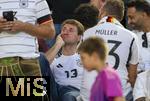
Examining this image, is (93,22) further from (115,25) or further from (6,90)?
(6,90)

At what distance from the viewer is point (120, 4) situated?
5.76 meters

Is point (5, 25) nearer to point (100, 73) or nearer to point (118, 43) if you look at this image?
point (100, 73)

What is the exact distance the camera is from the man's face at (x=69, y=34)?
253 inches

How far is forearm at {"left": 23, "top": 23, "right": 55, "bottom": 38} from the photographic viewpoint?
447cm

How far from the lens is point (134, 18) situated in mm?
6871

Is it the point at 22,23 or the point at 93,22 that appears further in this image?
the point at 93,22

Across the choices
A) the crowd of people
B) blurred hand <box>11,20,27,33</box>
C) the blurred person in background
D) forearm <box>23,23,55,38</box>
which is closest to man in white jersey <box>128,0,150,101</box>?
the crowd of people

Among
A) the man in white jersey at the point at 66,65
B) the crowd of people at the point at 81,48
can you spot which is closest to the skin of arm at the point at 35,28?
the crowd of people at the point at 81,48

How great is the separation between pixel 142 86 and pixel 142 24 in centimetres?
140

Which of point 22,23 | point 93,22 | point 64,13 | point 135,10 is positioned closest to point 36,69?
point 22,23

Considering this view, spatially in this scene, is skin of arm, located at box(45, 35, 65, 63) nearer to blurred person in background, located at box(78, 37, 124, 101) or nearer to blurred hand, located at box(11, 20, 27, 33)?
blurred hand, located at box(11, 20, 27, 33)

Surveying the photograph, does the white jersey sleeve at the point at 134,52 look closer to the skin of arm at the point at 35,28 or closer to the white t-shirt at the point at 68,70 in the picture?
the white t-shirt at the point at 68,70

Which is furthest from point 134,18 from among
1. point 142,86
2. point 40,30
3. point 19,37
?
point 19,37

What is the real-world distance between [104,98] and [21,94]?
94 cm
